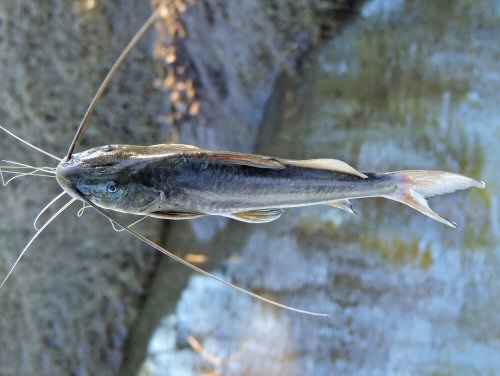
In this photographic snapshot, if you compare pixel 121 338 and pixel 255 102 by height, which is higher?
pixel 255 102

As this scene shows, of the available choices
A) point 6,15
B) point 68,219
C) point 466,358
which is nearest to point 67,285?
point 68,219

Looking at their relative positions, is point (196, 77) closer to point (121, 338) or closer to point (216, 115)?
point (216, 115)

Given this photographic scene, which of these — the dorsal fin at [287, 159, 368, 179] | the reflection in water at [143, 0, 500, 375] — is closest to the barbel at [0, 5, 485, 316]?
the dorsal fin at [287, 159, 368, 179]

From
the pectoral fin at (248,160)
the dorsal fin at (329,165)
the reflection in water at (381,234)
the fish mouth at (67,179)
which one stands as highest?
the reflection in water at (381,234)

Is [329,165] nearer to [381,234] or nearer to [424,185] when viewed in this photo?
[424,185]

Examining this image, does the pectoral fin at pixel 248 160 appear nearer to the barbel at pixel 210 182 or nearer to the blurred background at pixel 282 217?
the barbel at pixel 210 182

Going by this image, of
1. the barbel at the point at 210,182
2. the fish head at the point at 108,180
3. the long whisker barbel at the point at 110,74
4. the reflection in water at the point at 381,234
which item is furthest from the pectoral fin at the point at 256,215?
the reflection in water at the point at 381,234
